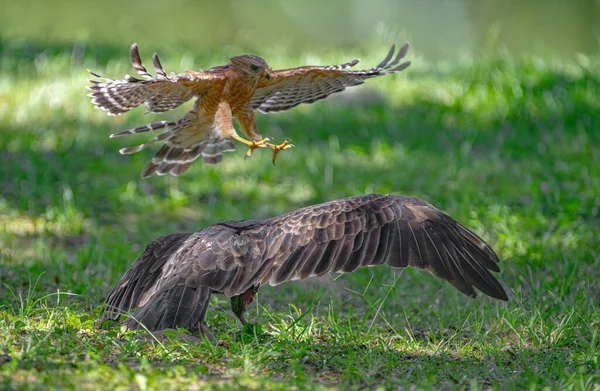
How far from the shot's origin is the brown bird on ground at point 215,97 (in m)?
5.12

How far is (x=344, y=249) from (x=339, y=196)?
10.8 ft

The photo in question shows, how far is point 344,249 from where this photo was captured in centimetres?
441

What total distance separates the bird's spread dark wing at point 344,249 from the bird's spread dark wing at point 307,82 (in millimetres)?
1099

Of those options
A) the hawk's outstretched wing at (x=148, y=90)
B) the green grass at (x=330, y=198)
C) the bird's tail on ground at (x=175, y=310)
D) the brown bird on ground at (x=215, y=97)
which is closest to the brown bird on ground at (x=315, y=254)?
the bird's tail on ground at (x=175, y=310)

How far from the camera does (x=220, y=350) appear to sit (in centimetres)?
421

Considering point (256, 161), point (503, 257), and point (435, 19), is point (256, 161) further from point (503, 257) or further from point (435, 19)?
point (435, 19)

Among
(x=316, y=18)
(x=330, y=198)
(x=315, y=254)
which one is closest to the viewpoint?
(x=315, y=254)

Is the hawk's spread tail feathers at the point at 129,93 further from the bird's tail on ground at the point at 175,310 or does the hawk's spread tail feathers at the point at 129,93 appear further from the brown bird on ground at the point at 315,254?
the bird's tail on ground at the point at 175,310

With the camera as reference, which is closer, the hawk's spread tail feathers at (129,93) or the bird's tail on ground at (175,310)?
the bird's tail on ground at (175,310)

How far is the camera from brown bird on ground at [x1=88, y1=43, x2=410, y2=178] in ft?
16.8

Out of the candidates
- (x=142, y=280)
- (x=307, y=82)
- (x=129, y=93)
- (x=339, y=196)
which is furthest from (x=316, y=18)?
(x=142, y=280)

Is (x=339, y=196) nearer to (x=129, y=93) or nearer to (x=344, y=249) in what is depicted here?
(x=129, y=93)

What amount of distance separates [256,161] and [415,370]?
4610mm

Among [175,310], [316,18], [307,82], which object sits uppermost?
[316,18]
